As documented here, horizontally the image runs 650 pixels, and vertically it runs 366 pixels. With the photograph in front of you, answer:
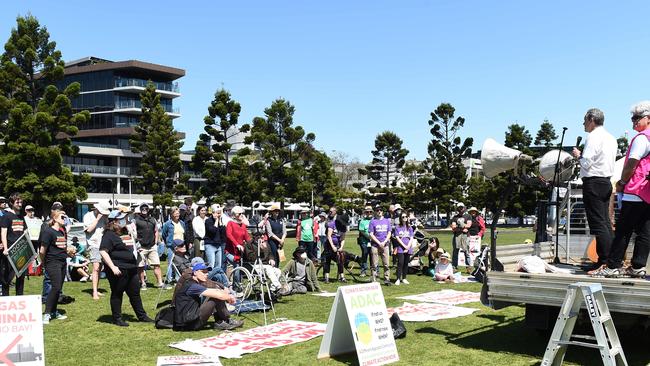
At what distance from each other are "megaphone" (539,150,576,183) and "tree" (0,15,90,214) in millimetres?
31128

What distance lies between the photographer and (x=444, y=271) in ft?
48.8

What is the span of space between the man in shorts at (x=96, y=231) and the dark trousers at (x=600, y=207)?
26.1 feet

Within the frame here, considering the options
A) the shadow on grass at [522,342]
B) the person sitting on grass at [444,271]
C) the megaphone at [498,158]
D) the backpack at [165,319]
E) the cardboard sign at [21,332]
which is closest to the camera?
the cardboard sign at [21,332]

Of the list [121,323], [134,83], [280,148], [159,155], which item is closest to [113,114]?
[134,83]

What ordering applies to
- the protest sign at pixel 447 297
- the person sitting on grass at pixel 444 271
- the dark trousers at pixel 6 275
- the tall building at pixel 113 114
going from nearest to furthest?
1. the dark trousers at pixel 6 275
2. the protest sign at pixel 447 297
3. the person sitting on grass at pixel 444 271
4. the tall building at pixel 113 114

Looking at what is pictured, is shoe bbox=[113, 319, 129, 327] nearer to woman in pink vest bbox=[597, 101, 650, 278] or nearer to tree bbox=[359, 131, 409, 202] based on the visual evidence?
woman in pink vest bbox=[597, 101, 650, 278]

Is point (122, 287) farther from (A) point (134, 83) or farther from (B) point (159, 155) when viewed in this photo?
(A) point (134, 83)

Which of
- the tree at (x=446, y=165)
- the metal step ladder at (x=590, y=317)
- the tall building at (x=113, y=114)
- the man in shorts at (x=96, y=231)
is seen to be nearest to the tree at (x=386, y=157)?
the tree at (x=446, y=165)

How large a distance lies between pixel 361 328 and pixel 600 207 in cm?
277

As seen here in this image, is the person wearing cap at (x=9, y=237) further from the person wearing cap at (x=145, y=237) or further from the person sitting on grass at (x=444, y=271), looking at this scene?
the person sitting on grass at (x=444, y=271)

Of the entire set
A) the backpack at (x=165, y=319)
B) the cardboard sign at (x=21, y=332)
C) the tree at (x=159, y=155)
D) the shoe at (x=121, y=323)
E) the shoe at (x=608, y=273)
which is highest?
the tree at (x=159, y=155)

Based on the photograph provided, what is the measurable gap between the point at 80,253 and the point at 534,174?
39.6 ft

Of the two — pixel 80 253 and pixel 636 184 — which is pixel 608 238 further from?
pixel 80 253

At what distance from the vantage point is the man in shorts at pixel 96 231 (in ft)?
35.8
